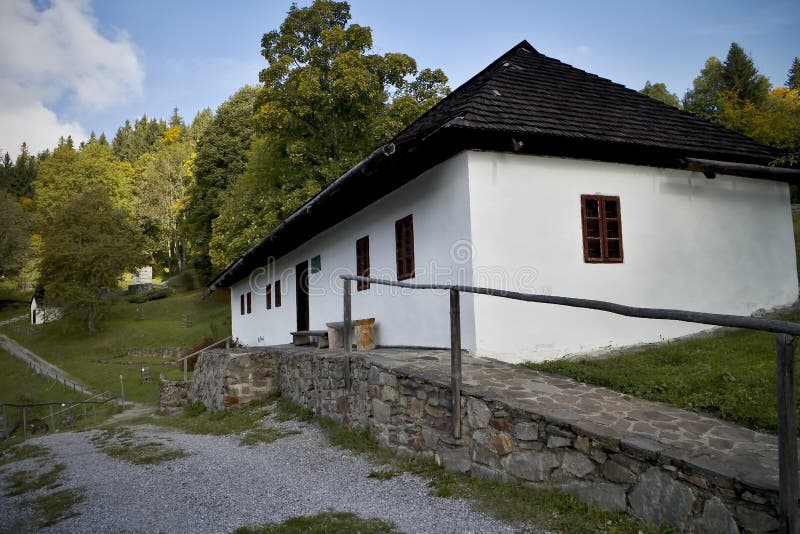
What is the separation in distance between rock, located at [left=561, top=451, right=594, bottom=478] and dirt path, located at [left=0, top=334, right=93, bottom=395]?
20.6 m

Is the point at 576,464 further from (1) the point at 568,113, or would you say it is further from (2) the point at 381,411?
(1) the point at 568,113

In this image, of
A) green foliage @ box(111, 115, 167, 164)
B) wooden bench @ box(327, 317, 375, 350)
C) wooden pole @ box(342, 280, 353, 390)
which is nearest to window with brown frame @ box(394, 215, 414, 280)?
wooden bench @ box(327, 317, 375, 350)

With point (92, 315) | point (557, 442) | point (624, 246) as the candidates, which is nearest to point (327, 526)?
point (557, 442)

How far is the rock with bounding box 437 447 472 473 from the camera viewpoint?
4.63 metres

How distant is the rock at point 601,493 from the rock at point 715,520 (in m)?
0.49

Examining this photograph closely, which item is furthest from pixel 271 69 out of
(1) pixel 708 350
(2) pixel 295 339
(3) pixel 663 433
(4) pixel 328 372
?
(3) pixel 663 433

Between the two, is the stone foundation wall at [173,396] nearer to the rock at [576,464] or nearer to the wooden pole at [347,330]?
the wooden pole at [347,330]

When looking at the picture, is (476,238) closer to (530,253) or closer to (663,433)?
(530,253)

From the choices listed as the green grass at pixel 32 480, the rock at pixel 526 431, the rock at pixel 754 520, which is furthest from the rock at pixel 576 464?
the green grass at pixel 32 480

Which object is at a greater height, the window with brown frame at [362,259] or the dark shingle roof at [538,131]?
the dark shingle roof at [538,131]

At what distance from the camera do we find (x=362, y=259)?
1038cm

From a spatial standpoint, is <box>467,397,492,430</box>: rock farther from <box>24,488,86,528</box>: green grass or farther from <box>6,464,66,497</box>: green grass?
<box>6,464,66,497</box>: green grass

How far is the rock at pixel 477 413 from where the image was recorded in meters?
4.48

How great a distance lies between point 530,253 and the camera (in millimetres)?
7180
